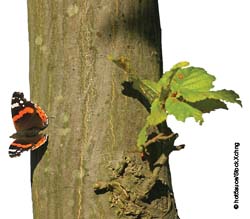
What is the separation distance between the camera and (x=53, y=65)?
1.87 metres

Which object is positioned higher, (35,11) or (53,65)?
(35,11)

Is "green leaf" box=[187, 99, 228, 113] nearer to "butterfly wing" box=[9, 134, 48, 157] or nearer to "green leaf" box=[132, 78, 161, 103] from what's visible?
"green leaf" box=[132, 78, 161, 103]

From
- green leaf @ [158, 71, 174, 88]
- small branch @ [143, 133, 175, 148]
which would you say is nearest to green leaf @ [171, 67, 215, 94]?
green leaf @ [158, 71, 174, 88]

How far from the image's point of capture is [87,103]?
183cm

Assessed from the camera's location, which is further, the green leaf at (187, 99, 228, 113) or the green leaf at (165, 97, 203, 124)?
the green leaf at (187, 99, 228, 113)

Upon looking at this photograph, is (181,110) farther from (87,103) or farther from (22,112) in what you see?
(22,112)

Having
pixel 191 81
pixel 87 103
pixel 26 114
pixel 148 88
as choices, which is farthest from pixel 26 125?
pixel 191 81

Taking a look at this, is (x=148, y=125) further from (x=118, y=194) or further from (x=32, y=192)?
(x=32, y=192)

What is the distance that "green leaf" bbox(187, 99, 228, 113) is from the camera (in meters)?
1.85

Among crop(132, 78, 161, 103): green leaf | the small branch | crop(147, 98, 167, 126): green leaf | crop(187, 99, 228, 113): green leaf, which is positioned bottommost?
the small branch

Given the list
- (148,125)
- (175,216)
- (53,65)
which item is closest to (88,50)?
(53,65)

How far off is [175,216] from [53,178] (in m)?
0.35

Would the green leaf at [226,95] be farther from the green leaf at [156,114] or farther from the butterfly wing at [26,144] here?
the butterfly wing at [26,144]

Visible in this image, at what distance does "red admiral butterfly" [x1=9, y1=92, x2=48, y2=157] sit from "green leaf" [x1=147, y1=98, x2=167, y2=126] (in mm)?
283
